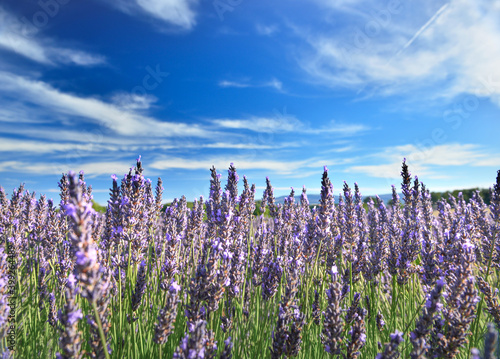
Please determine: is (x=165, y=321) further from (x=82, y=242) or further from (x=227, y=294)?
(x=227, y=294)

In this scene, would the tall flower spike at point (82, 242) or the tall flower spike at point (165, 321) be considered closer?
the tall flower spike at point (82, 242)

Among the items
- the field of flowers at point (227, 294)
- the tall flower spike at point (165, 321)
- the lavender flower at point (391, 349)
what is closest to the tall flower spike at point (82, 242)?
the field of flowers at point (227, 294)

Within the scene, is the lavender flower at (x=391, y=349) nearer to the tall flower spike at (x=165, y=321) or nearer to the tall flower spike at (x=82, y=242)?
the tall flower spike at (x=165, y=321)

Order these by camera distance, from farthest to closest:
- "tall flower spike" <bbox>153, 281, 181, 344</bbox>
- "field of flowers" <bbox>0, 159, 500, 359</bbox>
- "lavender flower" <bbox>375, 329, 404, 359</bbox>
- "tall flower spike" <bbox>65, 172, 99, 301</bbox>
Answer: "tall flower spike" <bbox>153, 281, 181, 344</bbox> < "field of flowers" <bbox>0, 159, 500, 359</bbox> < "lavender flower" <bbox>375, 329, 404, 359</bbox> < "tall flower spike" <bbox>65, 172, 99, 301</bbox>

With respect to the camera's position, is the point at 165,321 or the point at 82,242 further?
the point at 165,321

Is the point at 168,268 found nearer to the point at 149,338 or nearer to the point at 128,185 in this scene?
the point at 149,338

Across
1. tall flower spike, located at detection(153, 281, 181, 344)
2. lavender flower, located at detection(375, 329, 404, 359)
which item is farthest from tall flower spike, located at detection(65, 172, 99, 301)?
lavender flower, located at detection(375, 329, 404, 359)

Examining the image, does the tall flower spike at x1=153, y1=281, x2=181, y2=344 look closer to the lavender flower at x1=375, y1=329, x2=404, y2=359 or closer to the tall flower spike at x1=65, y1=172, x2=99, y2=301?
the tall flower spike at x1=65, y1=172, x2=99, y2=301

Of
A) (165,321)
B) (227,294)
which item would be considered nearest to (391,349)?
(165,321)

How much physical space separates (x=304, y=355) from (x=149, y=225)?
3.46m

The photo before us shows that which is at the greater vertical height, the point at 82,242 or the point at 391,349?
the point at 82,242

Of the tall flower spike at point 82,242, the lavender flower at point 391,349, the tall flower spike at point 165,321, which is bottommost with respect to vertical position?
the lavender flower at point 391,349

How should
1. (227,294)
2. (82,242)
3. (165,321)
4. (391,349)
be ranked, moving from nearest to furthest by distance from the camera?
(82,242), (391,349), (165,321), (227,294)

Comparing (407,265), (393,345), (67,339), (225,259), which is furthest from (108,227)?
(407,265)
